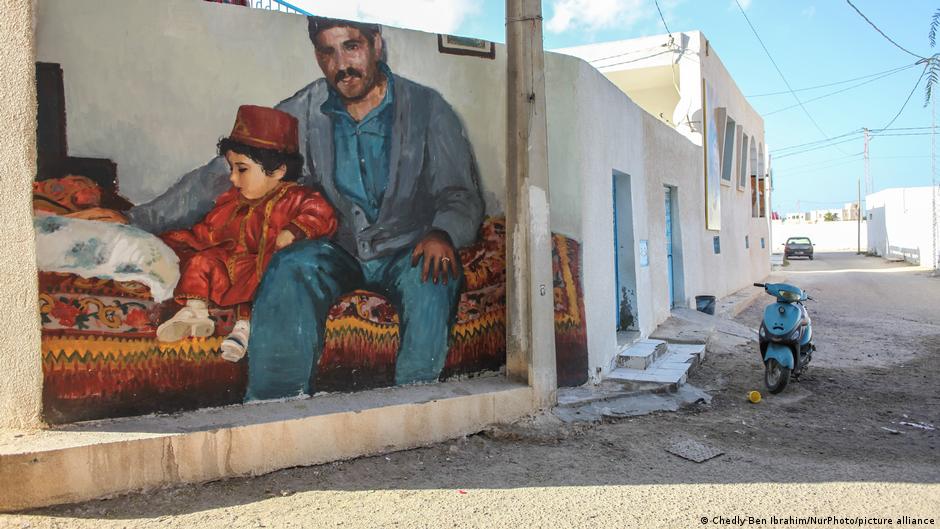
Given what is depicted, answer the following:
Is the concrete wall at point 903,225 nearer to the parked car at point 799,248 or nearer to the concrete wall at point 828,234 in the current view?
the parked car at point 799,248

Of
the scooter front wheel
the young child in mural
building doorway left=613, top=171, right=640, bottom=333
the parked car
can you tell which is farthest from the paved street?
the parked car

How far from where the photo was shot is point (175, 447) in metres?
3.99

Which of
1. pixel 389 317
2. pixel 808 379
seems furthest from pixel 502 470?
pixel 808 379

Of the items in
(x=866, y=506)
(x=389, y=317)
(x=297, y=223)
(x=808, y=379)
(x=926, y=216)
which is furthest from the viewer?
(x=926, y=216)

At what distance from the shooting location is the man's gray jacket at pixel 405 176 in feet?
16.2

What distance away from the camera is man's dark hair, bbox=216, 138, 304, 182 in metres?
4.63

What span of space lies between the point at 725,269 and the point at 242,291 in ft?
43.5

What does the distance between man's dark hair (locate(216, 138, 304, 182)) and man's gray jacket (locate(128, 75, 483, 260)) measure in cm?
6

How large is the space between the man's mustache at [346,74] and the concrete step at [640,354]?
3.97m

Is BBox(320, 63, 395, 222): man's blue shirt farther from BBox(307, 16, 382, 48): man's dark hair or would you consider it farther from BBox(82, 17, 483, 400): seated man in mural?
BBox(307, 16, 382, 48): man's dark hair

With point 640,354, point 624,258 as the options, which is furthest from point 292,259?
point 624,258

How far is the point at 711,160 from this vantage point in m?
14.0

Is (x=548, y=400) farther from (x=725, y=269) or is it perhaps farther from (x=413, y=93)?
(x=725, y=269)

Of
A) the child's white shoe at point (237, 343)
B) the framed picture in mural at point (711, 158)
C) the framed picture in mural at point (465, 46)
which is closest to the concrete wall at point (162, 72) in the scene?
the child's white shoe at point (237, 343)
